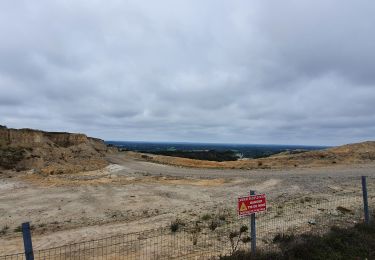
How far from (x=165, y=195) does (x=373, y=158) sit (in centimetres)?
2675

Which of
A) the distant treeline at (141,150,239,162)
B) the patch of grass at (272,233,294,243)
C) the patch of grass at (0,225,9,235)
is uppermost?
the distant treeline at (141,150,239,162)

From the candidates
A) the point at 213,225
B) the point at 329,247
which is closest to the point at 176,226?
the point at 213,225

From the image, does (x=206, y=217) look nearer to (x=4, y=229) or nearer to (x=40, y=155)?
(x=4, y=229)

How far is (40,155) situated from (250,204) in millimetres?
37863

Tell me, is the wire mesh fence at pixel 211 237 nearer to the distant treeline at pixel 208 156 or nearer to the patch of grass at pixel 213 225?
the patch of grass at pixel 213 225

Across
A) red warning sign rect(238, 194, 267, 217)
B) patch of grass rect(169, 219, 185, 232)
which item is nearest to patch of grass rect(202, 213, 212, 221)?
patch of grass rect(169, 219, 185, 232)

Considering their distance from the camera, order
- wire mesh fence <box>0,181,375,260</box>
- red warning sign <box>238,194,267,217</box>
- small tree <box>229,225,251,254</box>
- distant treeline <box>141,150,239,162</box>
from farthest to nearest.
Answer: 1. distant treeline <box>141,150,239,162</box>
2. small tree <box>229,225,251,254</box>
3. wire mesh fence <box>0,181,375,260</box>
4. red warning sign <box>238,194,267,217</box>

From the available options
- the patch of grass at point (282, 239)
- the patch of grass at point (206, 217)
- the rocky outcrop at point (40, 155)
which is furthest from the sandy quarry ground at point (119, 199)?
the rocky outcrop at point (40, 155)

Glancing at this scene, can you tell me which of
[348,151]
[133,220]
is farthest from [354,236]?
[348,151]

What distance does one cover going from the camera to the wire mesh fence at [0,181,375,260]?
31.2ft

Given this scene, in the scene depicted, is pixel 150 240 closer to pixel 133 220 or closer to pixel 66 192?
pixel 133 220

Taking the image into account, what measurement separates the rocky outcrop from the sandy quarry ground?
227 inches

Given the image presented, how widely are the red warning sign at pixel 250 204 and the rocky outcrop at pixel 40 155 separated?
2998cm

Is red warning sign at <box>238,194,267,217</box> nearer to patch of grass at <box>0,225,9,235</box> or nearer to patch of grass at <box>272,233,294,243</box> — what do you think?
patch of grass at <box>272,233,294,243</box>
